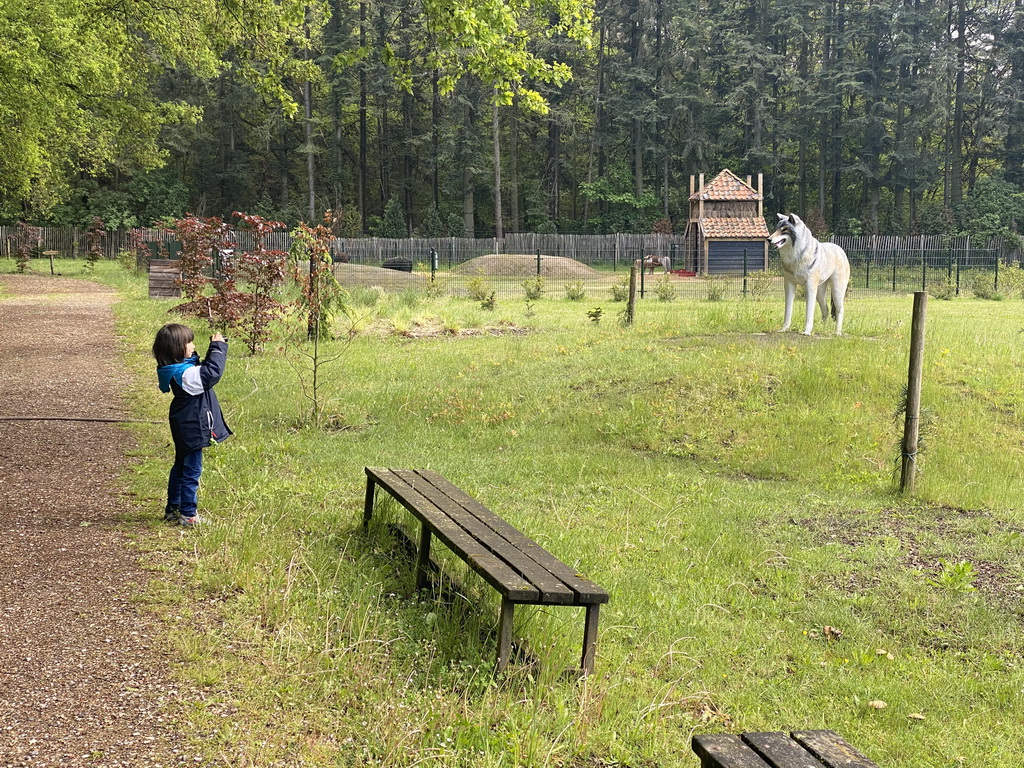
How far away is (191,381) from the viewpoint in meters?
6.19

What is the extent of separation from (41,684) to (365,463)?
4873mm

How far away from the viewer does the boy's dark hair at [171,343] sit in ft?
20.2

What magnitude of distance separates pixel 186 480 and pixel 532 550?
8.87 ft

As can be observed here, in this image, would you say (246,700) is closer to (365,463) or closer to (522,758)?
(522,758)

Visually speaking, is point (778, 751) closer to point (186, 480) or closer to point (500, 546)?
point (500, 546)

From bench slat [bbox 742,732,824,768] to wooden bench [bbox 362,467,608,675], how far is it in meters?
1.13

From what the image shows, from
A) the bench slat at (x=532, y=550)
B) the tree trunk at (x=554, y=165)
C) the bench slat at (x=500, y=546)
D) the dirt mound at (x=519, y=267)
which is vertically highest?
the tree trunk at (x=554, y=165)

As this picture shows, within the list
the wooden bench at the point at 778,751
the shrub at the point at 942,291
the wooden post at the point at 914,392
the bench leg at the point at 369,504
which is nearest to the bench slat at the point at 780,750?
the wooden bench at the point at 778,751

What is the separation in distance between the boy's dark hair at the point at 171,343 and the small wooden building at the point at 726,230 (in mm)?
37246

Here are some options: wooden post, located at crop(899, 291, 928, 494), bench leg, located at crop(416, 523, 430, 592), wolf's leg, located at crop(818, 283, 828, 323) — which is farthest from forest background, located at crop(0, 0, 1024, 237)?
bench leg, located at crop(416, 523, 430, 592)

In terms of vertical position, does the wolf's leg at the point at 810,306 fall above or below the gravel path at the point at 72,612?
above

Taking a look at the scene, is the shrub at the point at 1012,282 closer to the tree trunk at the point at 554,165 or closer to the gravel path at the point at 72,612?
the gravel path at the point at 72,612

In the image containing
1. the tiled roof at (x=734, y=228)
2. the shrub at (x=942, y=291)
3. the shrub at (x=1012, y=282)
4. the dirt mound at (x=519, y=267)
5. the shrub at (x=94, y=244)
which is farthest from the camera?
the tiled roof at (x=734, y=228)

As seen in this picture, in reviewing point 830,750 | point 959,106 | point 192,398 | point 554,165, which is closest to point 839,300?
point 192,398
